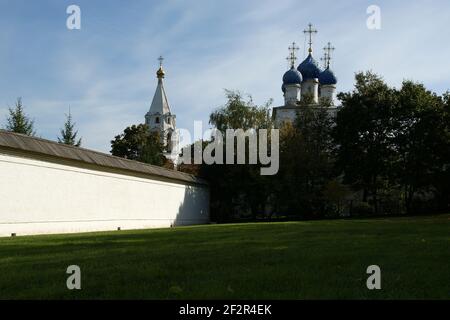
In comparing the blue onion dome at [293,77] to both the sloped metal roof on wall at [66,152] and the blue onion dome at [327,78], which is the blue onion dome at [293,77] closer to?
the blue onion dome at [327,78]

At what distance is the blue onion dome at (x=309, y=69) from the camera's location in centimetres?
6712

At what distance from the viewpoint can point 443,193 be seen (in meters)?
40.2

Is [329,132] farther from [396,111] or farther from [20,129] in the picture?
[20,129]

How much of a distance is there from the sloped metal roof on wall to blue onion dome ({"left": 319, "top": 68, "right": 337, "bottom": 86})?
126 ft

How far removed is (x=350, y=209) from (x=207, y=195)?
11693 millimetres

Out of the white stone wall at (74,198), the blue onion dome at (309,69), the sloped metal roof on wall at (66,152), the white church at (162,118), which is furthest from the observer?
the white church at (162,118)

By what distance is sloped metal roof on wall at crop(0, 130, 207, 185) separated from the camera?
19969 millimetres

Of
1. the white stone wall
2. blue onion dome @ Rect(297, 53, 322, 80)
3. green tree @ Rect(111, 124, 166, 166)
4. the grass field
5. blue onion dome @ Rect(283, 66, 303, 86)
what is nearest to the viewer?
the grass field

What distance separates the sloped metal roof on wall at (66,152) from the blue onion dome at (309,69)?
125 ft

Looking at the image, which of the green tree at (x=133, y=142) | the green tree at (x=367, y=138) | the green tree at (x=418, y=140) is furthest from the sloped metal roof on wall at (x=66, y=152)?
the green tree at (x=133, y=142)

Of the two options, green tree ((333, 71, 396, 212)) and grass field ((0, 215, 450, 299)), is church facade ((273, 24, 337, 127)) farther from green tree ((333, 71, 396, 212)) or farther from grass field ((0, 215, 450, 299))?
grass field ((0, 215, 450, 299))

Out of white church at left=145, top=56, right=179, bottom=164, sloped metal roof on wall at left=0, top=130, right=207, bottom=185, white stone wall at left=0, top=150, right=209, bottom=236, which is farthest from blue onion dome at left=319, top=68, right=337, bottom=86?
sloped metal roof on wall at left=0, top=130, right=207, bottom=185

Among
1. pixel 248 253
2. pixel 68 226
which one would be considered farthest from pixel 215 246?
pixel 68 226

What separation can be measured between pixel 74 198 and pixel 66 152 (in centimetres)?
207
